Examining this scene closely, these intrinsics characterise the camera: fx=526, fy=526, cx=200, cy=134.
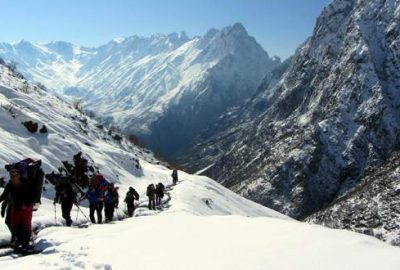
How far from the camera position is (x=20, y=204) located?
45.8 feet

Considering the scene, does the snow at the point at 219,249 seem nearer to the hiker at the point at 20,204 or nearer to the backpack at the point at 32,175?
the hiker at the point at 20,204

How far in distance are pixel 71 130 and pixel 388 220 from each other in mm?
167393

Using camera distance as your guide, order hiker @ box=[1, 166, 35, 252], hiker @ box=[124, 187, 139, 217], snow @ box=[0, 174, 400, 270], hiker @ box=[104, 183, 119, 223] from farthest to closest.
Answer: hiker @ box=[124, 187, 139, 217] → hiker @ box=[104, 183, 119, 223] → hiker @ box=[1, 166, 35, 252] → snow @ box=[0, 174, 400, 270]

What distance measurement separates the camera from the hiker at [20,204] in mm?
13898

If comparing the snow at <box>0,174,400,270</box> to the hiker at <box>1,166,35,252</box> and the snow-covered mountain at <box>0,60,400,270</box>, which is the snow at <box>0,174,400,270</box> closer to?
the snow-covered mountain at <box>0,60,400,270</box>

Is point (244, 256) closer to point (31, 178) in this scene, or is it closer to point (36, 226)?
point (31, 178)

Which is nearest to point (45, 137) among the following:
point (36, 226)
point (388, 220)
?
point (36, 226)

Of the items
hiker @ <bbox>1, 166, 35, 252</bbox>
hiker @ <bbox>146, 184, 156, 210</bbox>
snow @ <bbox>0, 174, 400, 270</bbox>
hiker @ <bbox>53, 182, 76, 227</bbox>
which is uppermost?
hiker @ <bbox>146, 184, 156, 210</bbox>

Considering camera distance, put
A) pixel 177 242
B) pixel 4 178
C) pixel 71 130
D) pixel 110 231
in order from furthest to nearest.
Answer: pixel 71 130, pixel 4 178, pixel 110 231, pixel 177 242

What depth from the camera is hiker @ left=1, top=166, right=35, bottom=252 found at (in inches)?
547

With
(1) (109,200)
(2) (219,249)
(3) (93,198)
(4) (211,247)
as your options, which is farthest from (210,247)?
(1) (109,200)

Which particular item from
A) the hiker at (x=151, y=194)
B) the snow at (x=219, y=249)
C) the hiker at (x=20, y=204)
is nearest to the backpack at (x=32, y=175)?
the hiker at (x=20, y=204)

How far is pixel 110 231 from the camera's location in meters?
17.5

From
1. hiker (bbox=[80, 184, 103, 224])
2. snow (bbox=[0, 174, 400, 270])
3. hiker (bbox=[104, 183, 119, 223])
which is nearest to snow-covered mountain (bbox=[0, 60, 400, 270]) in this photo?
snow (bbox=[0, 174, 400, 270])
